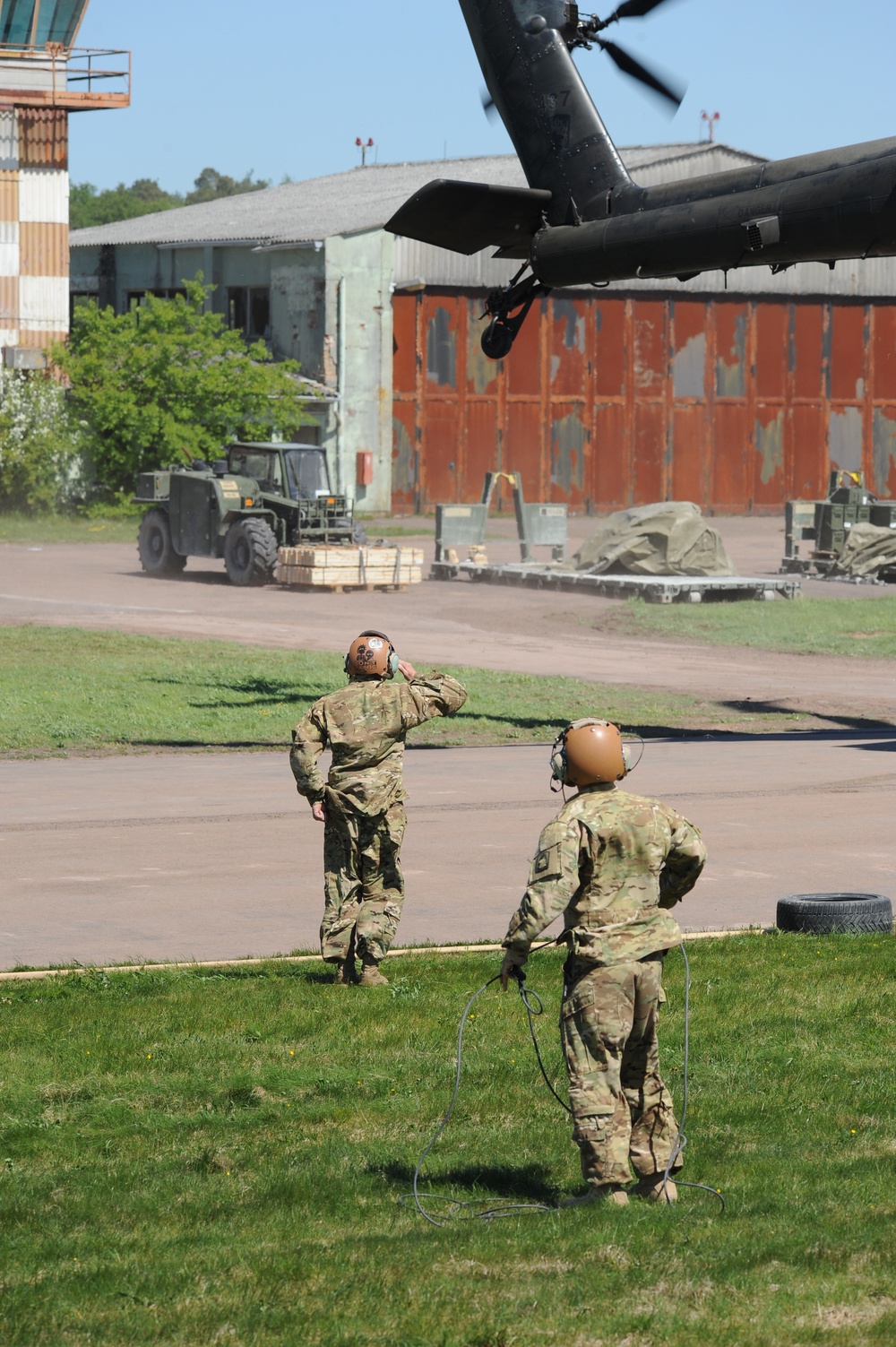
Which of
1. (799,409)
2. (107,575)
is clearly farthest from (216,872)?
(799,409)

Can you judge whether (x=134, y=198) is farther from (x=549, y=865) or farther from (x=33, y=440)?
(x=549, y=865)

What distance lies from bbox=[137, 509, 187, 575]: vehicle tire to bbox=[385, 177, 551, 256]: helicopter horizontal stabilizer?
1824cm

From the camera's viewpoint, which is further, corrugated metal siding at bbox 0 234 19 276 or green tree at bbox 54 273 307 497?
A: corrugated metal siding at bbox 0 234 19 276

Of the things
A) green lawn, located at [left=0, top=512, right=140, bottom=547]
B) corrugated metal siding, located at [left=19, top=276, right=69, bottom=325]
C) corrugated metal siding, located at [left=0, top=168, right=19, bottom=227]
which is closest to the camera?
green lawn, located at [left=0, top=512, right=140, bottom=547]

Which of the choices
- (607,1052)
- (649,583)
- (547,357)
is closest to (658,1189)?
(607,1052)

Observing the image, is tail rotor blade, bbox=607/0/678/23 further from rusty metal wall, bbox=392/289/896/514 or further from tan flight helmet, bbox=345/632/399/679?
rusty metal wall, bbox=392/289/896/514

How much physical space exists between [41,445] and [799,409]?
96.4 feet

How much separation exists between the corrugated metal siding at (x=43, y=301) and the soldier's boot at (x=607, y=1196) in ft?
177

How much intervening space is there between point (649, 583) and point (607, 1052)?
3052 cm

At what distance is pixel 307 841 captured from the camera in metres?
14.8

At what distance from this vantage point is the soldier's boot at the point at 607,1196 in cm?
662

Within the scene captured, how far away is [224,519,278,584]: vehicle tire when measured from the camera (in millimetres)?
37531

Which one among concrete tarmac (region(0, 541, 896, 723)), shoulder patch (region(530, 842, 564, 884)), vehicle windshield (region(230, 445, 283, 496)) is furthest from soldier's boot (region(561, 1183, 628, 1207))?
vehicle windshield (region(230, 445, 283, 496))

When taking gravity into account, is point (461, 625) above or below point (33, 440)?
below
